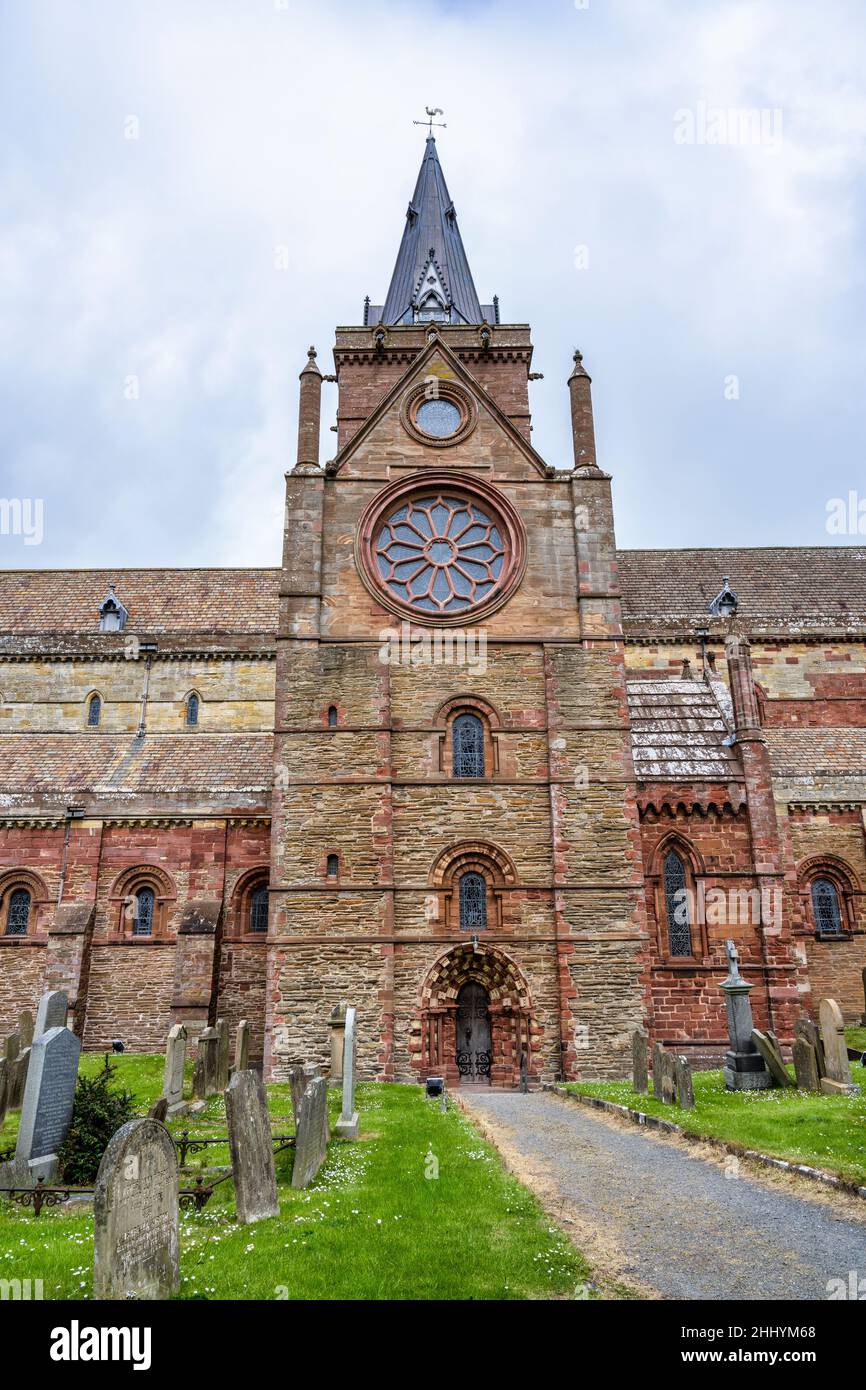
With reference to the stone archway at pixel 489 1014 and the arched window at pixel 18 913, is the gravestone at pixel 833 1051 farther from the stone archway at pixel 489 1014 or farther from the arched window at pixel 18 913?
the arched window at pixel 18 913

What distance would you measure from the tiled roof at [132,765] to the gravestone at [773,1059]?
543 inches

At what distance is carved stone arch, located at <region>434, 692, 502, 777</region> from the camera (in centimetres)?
2192

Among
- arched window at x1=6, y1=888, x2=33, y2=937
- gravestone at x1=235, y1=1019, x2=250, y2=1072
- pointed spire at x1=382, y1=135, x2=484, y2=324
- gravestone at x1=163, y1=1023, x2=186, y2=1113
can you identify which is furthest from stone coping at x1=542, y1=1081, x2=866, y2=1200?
pointed spire at x1=382, y1=135, x2=484, y2=324

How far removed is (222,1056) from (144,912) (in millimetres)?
7101

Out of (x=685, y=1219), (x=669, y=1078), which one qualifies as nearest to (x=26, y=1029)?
(x=669, y=1078)

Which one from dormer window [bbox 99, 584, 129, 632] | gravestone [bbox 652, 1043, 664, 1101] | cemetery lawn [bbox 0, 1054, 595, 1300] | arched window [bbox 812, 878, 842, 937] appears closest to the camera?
cemetery lawn [bbox 0, 1054, 595, 1300]

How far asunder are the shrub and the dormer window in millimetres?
23164

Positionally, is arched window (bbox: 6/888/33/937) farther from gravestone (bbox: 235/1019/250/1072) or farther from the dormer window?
the dormer window

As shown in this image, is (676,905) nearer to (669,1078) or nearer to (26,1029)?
(669,1078)

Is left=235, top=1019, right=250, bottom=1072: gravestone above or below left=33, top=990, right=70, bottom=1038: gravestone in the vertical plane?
below

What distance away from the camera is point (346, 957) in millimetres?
20125

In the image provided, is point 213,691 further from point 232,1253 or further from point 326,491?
point 232,1253

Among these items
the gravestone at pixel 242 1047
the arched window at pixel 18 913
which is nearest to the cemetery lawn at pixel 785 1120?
the gravestone at pixel 242 1047

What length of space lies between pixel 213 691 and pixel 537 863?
14865mm
